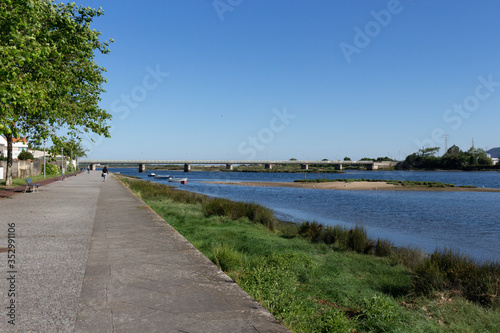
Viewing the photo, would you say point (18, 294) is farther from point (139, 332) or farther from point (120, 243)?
point (120, 243)

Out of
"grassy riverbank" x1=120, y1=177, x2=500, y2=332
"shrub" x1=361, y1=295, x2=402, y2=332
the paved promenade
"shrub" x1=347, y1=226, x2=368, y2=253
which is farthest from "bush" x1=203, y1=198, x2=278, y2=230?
"shrub" x1=361, y1=295, x2=402, y2=332

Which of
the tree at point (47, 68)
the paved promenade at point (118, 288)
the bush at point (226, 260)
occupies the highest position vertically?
the tree at point (47, 68)

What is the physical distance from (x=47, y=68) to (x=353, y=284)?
13732 mm

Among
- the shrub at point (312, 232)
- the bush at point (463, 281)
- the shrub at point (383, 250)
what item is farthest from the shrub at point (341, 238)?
the bush at point (463, 281)

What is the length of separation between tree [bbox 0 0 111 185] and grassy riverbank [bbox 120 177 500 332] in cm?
738

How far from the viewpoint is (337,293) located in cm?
755

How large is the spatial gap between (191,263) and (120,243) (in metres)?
2.55

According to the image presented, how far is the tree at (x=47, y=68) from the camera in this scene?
11703 mm

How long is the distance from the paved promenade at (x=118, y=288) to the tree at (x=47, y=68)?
17.7 feet

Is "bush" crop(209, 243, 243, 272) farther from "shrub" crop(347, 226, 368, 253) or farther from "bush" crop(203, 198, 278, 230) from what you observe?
"bush" crop(203, 198, 278, 230)

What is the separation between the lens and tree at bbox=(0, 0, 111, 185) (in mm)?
11703

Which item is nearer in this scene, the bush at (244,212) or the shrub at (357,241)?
the shrub at (357,241)

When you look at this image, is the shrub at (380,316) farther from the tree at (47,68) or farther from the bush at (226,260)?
the tree at (47,68)

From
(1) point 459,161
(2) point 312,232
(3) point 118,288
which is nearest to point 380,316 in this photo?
(3) point 118,288
